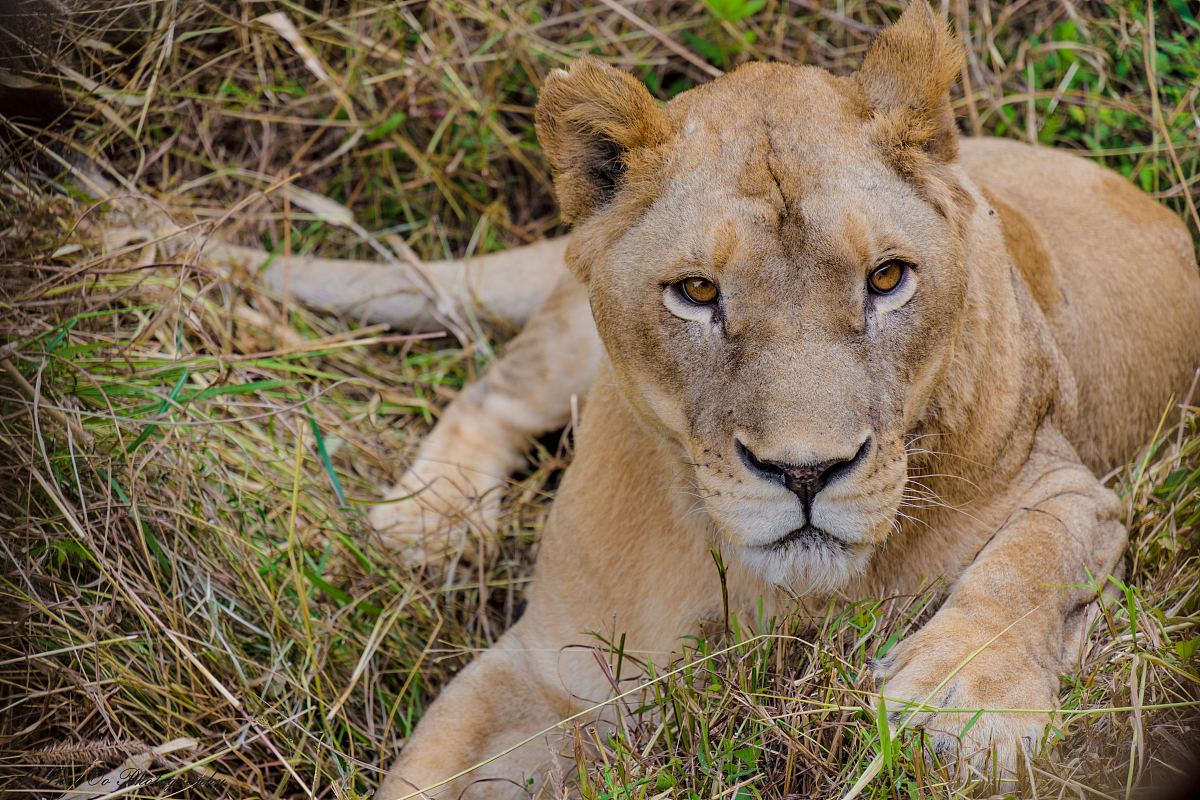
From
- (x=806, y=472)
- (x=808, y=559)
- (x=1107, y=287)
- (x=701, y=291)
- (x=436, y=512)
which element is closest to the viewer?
(x=806, y=472)

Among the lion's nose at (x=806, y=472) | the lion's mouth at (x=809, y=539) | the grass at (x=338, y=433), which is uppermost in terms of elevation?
the lion's nose at (x=806, y=472)

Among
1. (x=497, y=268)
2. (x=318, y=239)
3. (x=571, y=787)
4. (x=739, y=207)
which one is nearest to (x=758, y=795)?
(x=571, y=787)

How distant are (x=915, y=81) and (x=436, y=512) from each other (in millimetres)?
1953

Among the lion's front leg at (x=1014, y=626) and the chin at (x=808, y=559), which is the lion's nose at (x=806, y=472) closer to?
the chin at (x=808, y=559)

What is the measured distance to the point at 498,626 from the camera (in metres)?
3.70

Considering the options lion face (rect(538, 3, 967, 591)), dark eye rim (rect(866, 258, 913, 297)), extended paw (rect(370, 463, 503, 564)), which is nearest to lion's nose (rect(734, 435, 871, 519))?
lion face (rect(538, 3, 967, 591))

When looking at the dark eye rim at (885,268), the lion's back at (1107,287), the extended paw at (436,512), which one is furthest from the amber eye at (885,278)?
the extended paw at (436,512)

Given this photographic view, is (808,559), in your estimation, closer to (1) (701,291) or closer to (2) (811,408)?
(2) (811,408)

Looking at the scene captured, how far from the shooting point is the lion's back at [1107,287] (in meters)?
3.30

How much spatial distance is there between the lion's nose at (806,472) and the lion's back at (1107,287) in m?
1.14

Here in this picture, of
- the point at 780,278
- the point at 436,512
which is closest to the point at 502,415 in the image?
the point at 436,512

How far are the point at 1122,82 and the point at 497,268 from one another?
2.33 meters

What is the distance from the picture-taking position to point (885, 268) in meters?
2.40

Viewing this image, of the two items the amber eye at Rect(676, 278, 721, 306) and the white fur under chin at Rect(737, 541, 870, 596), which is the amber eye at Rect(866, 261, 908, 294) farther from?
the white fur under chin at Rect(737, 541, 870, 596)
